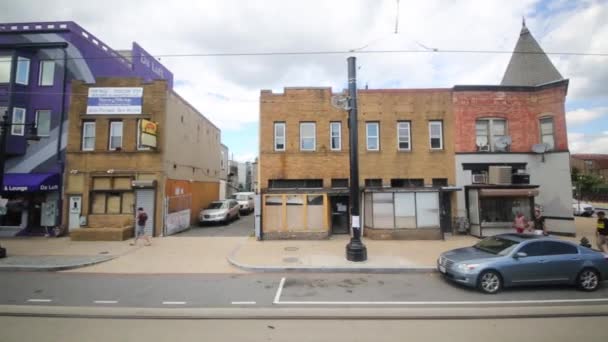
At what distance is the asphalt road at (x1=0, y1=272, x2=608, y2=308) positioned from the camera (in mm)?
6785

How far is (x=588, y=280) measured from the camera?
25.3 ft

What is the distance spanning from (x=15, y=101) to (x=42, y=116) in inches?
54.3

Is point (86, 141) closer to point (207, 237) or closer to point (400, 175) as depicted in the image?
point (207, 237)

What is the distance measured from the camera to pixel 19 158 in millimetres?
15836

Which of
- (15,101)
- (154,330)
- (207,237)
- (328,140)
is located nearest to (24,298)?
(154,330)

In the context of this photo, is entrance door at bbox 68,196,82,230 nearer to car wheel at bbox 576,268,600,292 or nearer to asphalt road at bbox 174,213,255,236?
asphalt road at bbox 174,213,255,236

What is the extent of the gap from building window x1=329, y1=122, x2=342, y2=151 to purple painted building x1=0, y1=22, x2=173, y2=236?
42.8 ft

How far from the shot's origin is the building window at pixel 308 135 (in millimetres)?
15680

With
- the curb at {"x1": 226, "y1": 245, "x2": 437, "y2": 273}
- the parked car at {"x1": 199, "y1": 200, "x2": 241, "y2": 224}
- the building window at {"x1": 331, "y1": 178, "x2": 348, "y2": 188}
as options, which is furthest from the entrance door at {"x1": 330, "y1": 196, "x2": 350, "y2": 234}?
the parked car at {"x1": 199, "y1": 200, "x2": 241, "y2": 224}

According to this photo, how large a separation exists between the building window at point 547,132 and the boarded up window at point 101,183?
24616mm

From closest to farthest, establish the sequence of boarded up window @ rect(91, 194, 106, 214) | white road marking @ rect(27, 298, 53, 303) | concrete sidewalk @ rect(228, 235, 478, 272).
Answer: white road marking @ rect(27, 298, 53, 303)
concrete sidewalk @ rect(228, 235, 478, 272)
boarded up window @ rect(91, 194, 106, 214)

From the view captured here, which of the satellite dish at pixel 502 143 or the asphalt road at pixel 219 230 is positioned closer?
the satellite dish at pixel 502 143

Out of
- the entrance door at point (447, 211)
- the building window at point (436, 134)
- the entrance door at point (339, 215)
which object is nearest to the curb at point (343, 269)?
the entrance door at point (339, 215)

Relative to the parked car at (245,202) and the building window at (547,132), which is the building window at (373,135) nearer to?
the building window at (547,132)
